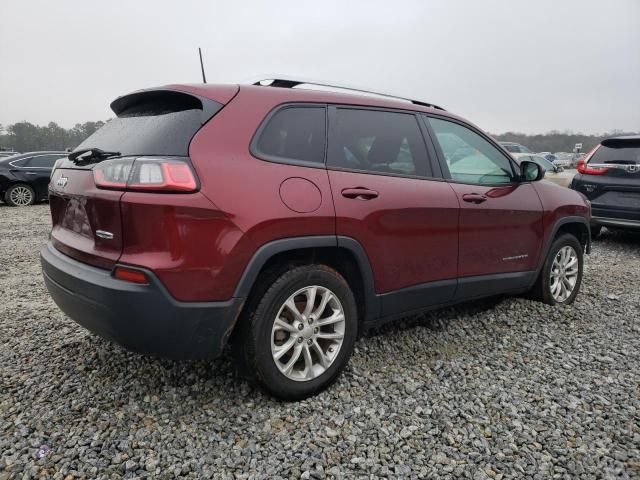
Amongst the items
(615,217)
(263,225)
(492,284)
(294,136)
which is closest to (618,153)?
(615,217)

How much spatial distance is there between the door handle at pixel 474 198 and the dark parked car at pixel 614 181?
14.9 ft

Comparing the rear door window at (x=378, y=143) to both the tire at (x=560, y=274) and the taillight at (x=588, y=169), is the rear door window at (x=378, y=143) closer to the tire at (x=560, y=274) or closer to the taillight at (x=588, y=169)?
the tire at (x=560, y=274)

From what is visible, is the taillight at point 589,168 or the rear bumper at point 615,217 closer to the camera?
the rear bumper at point 615,217

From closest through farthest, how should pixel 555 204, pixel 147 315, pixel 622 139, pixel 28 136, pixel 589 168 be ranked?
pixel 147 315 → pixel 555 204 → pixel 622 139 → pixel 589 168 → pixel 28 136

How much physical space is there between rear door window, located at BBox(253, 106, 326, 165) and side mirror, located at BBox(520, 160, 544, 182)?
75.6 inches

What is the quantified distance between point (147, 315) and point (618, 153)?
7.25m

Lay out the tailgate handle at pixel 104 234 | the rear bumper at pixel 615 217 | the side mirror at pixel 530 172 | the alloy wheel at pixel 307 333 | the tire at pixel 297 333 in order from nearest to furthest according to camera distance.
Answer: the tailgate handle at pixel 104 234 → the tire at pixel 297 333 → the alloy wheel at pixel 307 333 → the side mirror at pixel 530 172 → the rear bumper at pixel 615 217

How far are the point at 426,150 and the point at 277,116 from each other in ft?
3.72

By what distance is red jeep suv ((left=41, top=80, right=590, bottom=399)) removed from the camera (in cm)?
204

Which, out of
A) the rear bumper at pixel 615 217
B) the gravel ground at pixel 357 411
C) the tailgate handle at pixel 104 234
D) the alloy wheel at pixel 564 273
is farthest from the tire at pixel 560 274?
the tailgate handle at pixel 104 234

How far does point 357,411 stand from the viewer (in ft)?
8.05

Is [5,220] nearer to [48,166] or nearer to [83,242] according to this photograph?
[48,166]

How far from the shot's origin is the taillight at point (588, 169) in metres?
6.86

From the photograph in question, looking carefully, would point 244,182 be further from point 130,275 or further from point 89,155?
point 89,155
